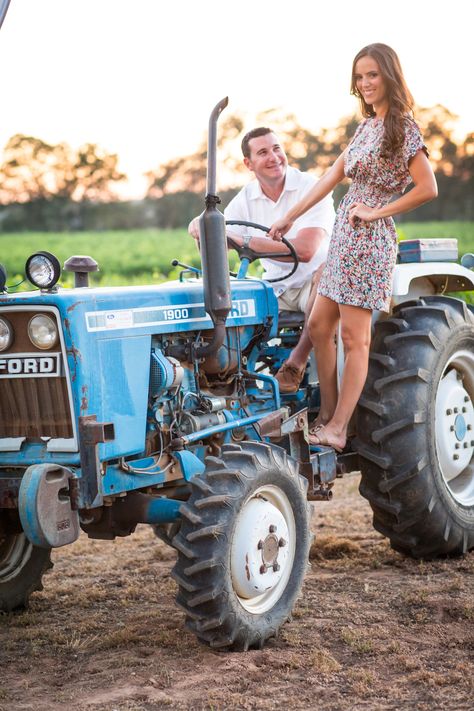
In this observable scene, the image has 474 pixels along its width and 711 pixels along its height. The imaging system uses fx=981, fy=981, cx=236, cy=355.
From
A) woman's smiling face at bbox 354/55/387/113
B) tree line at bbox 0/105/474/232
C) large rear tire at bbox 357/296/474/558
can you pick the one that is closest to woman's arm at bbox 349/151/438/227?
woman's smiling face at bbox 354/55/387/113

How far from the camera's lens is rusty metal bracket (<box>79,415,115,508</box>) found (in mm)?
3736

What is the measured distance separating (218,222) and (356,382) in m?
1.21

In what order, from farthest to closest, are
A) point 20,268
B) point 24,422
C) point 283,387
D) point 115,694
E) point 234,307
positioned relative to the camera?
point 20,268 → point 283,387 → point 234,307 → point 24,422 → point 115,694

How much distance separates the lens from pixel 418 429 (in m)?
4.89

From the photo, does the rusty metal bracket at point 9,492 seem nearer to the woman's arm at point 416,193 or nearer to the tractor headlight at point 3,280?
the tractor headlight at point 3,280

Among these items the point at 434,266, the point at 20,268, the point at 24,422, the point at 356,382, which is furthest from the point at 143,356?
the point at 20,268

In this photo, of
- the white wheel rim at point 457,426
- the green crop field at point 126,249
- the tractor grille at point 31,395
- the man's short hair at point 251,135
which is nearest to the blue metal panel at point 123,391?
the tractor grille at point 31,395

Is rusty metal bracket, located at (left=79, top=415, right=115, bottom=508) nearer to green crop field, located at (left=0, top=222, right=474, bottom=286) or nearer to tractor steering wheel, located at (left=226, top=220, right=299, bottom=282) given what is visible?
tractor steering wheel, located at (left=226, top=220, right=299, bottom=282)

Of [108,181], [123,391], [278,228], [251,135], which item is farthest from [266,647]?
[108,181]

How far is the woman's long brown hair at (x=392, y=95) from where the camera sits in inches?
175

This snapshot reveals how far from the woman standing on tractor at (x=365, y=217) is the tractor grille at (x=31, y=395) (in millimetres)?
1372

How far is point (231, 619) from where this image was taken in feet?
12.3

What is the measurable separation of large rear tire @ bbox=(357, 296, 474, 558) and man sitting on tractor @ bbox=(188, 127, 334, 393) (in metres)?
0.44

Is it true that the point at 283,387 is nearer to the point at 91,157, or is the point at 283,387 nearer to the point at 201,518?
the point at 201,518
